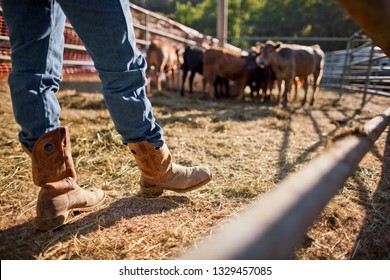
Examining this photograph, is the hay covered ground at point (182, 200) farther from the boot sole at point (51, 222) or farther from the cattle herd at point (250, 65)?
the cattle herd at point (250, 65)

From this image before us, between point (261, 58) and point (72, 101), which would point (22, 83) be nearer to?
point (72, 101)

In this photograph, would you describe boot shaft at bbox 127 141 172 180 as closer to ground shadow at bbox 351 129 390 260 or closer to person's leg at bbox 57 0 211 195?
person's leg at bbox 57 0 211 195

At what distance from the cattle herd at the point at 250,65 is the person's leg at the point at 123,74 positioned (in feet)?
15.9

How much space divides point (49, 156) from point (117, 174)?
2.46 feet

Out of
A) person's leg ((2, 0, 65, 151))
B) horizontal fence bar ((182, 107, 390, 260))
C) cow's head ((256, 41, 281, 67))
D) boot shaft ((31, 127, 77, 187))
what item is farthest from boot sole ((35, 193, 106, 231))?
cow's head ((256, 41, 281, 67))

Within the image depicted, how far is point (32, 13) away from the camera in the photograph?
121 centimetres

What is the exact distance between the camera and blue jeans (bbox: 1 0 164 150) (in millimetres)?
1141

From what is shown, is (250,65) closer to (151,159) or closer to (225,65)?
(225,65)

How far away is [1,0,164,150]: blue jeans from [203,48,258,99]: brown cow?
5.69 m

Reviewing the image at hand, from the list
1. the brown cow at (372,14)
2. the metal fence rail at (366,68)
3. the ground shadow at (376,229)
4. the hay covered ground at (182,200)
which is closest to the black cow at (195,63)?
the metal fence rail at (366,68)

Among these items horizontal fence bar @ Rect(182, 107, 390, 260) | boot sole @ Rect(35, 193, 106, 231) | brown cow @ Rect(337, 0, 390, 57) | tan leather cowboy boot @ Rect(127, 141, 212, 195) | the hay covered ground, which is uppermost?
brown cow @ Rect(337, 0, 390, 57)

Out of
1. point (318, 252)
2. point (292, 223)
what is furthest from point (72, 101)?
point (292, 223)

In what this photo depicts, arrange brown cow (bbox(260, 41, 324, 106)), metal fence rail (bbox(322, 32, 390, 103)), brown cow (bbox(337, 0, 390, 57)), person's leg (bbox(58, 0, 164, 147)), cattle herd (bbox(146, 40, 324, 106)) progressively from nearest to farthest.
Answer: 1. brown cow (bbox(337, 0, 390, 57))
2. person's leg (bbox(58, 0, 164, 147))
3. metal fence rail (bbox(322, 32, 390, 103))
4. brown cow (bbox(260, 41, 324, 106))
5. cattle herd (bbox(146, 40, 324, 106))

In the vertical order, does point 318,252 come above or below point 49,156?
below
